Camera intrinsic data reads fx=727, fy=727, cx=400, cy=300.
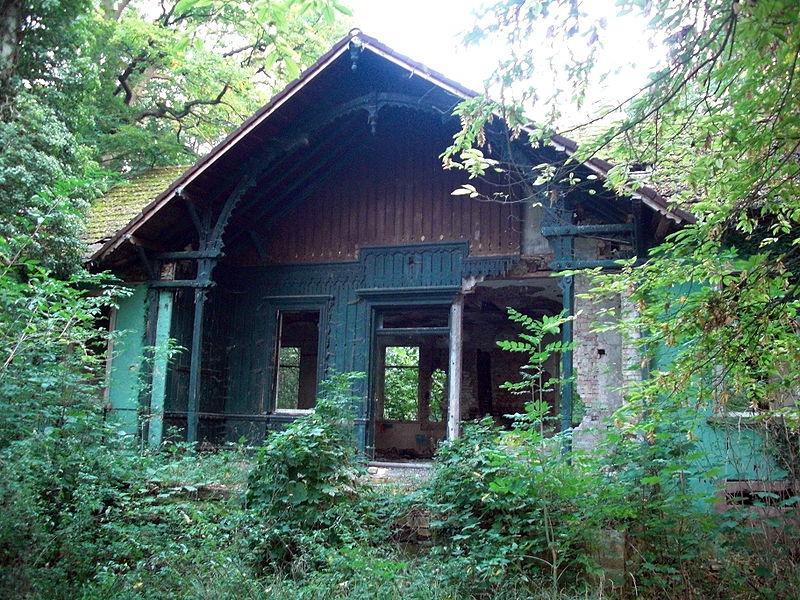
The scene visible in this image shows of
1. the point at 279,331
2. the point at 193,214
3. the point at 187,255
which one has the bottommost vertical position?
the point at 279,331

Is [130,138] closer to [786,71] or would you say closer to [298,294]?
[298,294]

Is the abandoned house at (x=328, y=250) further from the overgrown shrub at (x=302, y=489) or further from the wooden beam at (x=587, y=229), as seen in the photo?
the overgrown shrub at (x=302, y=489)

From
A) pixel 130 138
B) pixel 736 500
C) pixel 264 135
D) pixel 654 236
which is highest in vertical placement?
pixel 130 138

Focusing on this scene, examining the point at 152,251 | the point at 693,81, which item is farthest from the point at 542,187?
the point at 152,251

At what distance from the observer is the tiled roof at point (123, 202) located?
11.9 meters

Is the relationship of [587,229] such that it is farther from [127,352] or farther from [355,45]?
[127,352]

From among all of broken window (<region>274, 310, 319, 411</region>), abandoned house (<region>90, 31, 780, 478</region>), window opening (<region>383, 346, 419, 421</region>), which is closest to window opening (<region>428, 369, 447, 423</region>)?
window opening (<region>383, 346, 419, 421</region>)

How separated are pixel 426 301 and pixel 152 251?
4.27 meters

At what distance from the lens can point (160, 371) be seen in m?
11.0

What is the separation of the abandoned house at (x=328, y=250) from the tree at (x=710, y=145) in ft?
13.7

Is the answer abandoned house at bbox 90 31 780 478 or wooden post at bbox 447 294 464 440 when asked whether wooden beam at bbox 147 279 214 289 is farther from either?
wooden post at bbox 447 294 464 440

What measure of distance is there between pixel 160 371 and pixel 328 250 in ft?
10.3

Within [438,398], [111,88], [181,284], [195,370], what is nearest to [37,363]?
[195,370]

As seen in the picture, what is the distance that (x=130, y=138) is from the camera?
1775 cm
